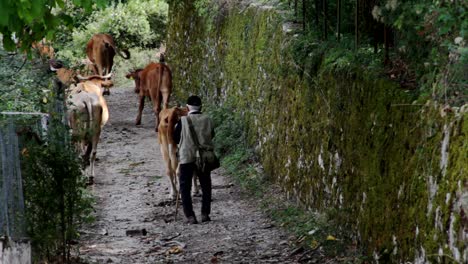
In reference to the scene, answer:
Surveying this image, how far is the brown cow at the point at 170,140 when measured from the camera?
14.3 m

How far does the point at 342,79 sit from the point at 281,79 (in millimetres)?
3534

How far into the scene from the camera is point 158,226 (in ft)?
42.9

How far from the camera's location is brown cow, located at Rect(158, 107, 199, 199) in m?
14.3

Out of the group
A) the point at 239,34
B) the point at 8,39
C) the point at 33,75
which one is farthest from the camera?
the point at 239,34

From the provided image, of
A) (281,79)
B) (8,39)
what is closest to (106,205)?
(281,79)

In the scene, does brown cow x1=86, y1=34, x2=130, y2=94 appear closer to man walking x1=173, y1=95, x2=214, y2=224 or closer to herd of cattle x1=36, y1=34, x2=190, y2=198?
herd of cattle x1=36, y1=34, x2=190, y2=198

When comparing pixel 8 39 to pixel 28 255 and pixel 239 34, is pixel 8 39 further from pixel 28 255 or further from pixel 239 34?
pixel 239 34

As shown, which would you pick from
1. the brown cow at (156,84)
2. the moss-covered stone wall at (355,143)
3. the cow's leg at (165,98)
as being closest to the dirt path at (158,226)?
the moss-covered stone wall at (355,143)

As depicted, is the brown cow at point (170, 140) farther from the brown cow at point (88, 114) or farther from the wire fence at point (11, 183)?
the wire fence at point (11, 183)

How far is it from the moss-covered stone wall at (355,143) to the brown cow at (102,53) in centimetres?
772

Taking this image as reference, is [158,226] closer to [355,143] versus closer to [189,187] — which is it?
[189,187]

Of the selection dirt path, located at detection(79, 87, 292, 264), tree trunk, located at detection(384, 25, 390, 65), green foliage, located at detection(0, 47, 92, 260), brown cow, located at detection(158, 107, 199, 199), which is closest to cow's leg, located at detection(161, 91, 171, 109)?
dirt path, located at detection(79, 87, 292, 264)

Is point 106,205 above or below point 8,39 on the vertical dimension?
below

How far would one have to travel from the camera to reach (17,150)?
9.28 m
